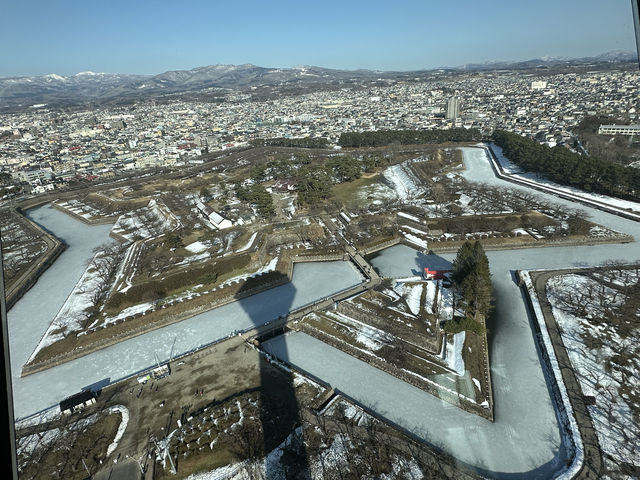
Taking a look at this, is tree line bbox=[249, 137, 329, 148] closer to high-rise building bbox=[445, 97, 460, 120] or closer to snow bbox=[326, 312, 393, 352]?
high-rise building bbox=[445, 97, 460, 120]

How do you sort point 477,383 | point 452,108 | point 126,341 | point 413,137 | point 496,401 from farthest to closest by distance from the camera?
point 452,108 < point 413,137 < point 126,341 < point 477,383 < point 496,401

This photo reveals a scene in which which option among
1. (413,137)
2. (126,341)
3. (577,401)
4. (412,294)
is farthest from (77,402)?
(413,137)

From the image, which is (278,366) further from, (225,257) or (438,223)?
(438,223)

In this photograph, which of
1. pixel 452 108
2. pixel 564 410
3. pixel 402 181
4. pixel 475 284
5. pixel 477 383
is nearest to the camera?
pixel 564 410

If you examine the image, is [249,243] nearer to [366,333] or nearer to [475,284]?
[366,333]

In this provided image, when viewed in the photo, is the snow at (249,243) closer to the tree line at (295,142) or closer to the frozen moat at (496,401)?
the frozen moat at (496,401)

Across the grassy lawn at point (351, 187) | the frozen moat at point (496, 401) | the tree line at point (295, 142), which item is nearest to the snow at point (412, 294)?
the frozen moat at point (496, 401)

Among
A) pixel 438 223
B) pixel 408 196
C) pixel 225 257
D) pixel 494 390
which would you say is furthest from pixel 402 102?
pixel 494 390
